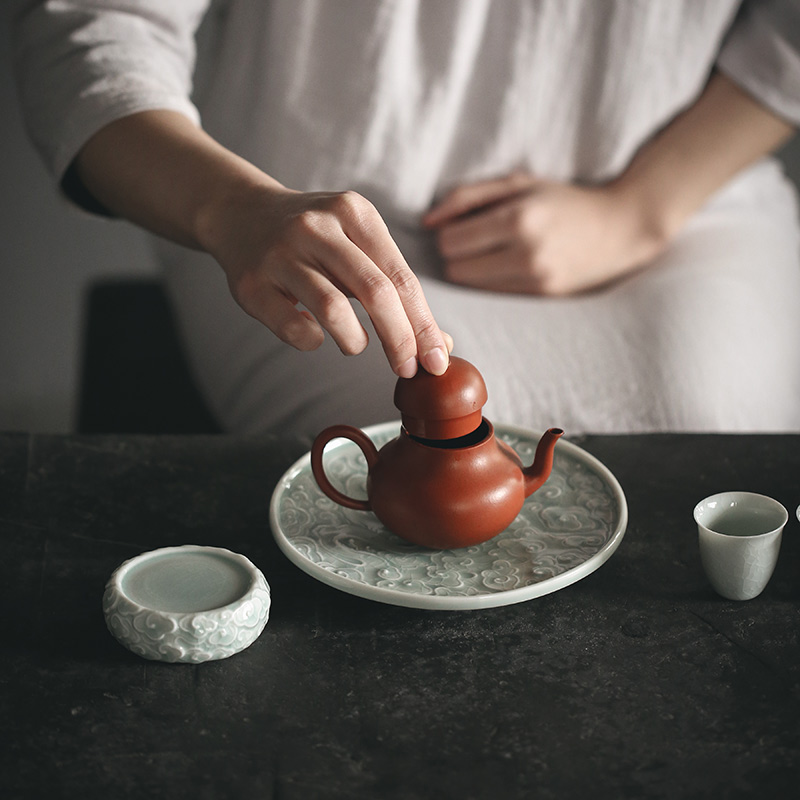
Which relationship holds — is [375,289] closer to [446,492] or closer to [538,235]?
[446,492]

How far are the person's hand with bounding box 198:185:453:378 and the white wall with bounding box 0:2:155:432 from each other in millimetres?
1268

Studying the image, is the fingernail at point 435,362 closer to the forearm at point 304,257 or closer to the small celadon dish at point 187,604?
the forearm at point 304,257

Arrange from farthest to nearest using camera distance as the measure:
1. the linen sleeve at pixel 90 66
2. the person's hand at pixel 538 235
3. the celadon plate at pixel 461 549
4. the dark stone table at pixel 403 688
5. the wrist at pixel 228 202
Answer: the person's hand at pixel 538 235 → the linen sleeve at pixel 90 66 → the wrist at pixel 228 202 → the celadon plate at pixel 461 549 → the dark stone table at pixel 403 688

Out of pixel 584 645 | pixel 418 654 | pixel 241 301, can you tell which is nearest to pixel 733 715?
pixel 584 645

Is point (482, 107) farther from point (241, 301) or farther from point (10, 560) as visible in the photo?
point (10, 560)

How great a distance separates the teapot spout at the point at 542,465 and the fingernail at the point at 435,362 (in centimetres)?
12

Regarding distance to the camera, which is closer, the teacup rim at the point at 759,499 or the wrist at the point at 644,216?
the teacup rim at the point at 759,499

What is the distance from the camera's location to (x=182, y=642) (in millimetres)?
600

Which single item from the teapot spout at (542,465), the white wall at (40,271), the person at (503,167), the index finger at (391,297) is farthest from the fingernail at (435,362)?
the white wall at (40,271)

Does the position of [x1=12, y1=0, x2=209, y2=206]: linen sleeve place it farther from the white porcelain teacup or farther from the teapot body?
the white porcelain teacup

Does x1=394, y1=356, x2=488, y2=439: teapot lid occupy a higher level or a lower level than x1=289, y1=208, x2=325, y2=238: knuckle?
lower

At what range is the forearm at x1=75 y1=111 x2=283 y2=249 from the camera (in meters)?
0.84

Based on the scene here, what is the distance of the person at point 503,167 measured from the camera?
1066 millimetres

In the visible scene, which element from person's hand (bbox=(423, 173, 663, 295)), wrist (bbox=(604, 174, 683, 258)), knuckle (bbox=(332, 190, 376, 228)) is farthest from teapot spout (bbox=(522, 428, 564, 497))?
wrist (bbox=(604, 174, 683, 258))
